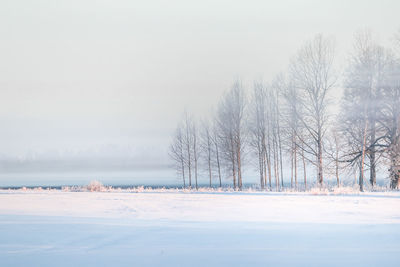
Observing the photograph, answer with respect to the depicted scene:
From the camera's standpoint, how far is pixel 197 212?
8820 millimetres

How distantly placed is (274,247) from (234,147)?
1055 inches

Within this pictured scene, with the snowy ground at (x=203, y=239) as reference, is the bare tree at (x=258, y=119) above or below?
above

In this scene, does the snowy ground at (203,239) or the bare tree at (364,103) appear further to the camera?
the bare tree at (364,103)

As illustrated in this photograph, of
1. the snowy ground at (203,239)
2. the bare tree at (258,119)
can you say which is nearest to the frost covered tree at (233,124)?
the bare tree at (258,119)

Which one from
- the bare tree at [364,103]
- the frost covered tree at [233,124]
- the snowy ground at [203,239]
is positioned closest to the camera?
the snowy ground at [203,239]

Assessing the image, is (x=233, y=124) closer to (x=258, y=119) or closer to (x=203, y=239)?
(x=258, y=119)

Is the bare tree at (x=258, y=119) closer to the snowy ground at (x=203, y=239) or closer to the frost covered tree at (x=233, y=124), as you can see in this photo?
the frost covered tree at (x=233, y=124)

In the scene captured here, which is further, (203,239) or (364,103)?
(364,103)

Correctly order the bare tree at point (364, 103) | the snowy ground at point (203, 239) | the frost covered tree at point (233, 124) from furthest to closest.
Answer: the frost covered tree at point (233, 124)
the bare tree at point (364, 103)
the snowy ground at point (203, 239)

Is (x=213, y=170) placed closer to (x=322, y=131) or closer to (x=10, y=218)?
(x=322, y=131)

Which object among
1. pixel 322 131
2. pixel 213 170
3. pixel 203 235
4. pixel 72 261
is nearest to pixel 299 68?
pixel 322 131

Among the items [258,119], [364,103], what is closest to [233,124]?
[258,119]

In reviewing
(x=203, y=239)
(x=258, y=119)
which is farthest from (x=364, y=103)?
(x=203, y=239)

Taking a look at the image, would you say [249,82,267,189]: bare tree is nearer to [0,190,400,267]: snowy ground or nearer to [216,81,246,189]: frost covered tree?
[216,81,246,189]: frost covered tree
